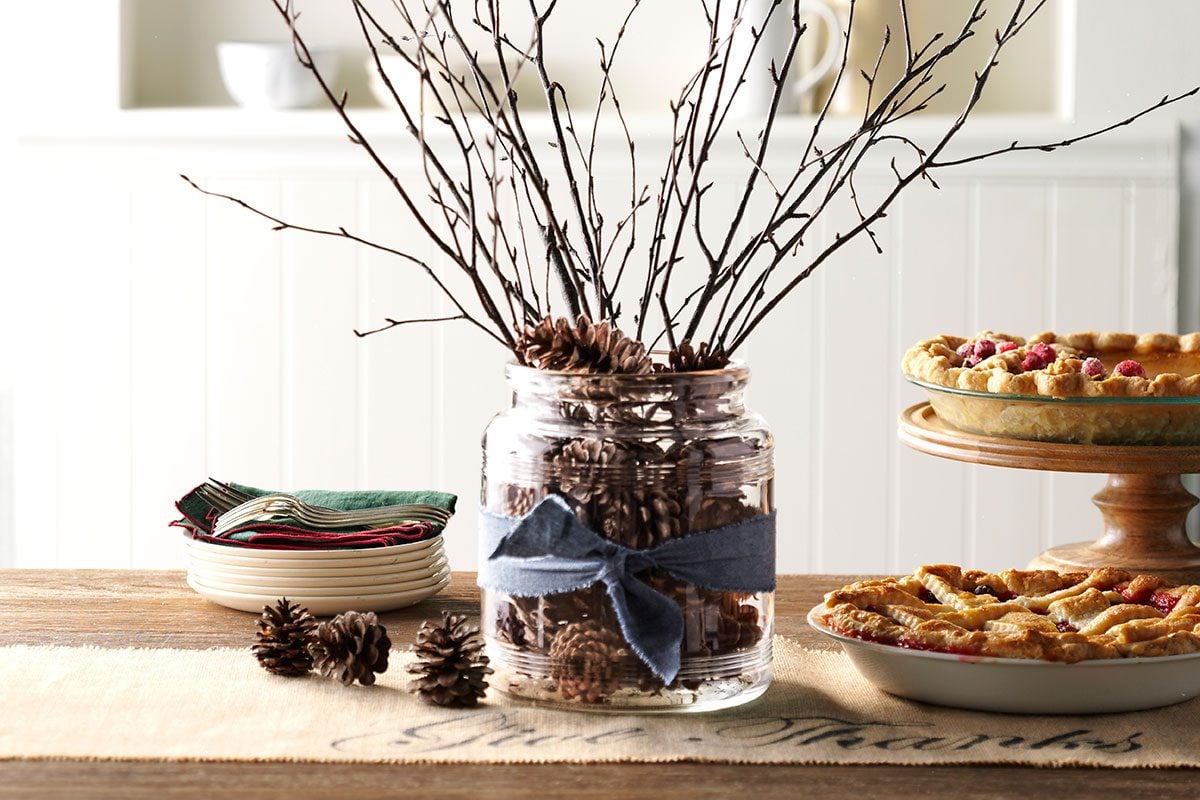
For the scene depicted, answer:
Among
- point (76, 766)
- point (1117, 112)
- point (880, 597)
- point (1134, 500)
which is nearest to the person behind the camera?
point (76, 766)

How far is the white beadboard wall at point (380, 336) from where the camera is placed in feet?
8.39

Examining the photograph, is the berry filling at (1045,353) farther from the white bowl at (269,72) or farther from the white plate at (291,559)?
the white bowl at (269,72)

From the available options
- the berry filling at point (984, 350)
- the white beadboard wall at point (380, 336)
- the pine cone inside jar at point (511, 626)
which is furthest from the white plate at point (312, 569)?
the white beadboard wall at point (380, 336)

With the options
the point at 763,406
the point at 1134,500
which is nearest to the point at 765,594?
the point at 1134,500

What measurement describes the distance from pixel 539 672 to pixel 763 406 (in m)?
1.73

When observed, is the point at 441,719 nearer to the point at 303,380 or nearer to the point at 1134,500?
the point at 1134,500

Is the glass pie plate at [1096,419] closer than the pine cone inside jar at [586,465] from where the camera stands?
No

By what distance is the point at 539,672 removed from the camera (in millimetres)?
910

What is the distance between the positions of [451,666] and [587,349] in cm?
22

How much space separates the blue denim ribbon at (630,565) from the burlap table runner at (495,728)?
63 millimetres

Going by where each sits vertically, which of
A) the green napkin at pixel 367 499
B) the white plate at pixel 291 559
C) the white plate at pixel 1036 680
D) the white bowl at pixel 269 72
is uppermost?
the white bowl at pixel 269 72

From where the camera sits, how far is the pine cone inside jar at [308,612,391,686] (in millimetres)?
969

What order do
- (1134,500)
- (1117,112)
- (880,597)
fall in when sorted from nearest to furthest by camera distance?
(880,597) < (1134,500) < (1117,112)

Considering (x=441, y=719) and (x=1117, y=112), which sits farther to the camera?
(x=1117, y=112)
